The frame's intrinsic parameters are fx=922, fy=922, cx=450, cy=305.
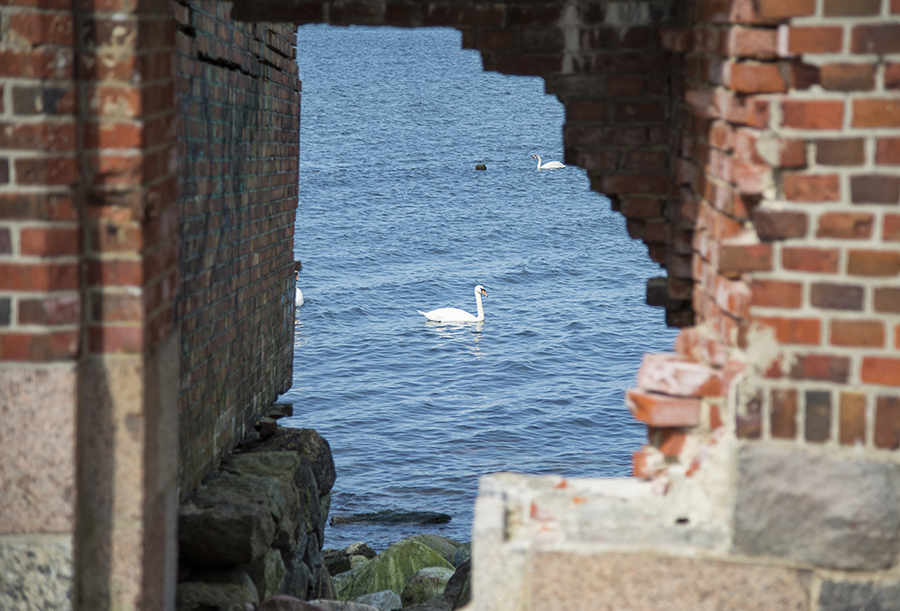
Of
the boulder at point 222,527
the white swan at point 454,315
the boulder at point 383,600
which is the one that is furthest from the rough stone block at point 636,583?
the white swan at point 454,315

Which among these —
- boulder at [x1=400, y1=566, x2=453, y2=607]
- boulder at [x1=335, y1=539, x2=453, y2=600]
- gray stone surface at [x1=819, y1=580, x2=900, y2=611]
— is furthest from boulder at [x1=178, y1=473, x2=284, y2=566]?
boulder at [x1=335, y1=539, x2=453, y2=600]

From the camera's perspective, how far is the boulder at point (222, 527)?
163 inches

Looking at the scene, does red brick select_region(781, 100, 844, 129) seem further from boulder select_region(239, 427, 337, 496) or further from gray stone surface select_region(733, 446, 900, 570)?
boulder select_region(239, 427, 337, 496)

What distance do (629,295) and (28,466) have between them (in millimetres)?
21771

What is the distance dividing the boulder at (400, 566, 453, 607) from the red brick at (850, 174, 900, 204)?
7.02 meters

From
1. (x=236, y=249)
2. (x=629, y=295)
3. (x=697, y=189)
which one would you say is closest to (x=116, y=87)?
(x=697, y=189)

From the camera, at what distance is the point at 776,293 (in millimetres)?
2416

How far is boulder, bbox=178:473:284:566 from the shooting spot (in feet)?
13.6

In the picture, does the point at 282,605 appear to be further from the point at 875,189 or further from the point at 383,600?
the point at 383,600

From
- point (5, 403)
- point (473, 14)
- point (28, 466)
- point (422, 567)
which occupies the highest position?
point (473, 14)

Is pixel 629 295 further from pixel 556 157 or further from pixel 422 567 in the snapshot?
pixel 556 157

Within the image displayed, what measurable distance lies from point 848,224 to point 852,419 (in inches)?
20.0

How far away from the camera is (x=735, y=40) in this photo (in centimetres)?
243

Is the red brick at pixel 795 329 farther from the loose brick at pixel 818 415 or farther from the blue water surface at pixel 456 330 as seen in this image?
the blue water surface at pixel 456 330
